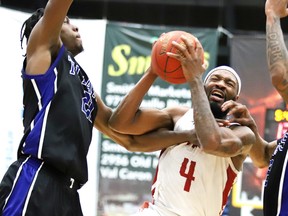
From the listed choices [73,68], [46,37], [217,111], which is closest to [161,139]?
[217,111]

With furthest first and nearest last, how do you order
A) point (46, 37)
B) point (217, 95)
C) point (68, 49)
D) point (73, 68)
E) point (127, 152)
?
point (127, 152) → point (217, 95) → point (68, 49) → point (73, 68) → point (46, 37)

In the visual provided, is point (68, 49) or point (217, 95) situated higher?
point (68, 49)

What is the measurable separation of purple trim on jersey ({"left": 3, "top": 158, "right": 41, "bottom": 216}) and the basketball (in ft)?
3.73

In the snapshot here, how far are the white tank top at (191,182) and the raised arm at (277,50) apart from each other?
1016 mm

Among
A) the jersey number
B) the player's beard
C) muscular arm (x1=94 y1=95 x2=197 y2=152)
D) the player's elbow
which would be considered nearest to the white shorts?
the jersey number

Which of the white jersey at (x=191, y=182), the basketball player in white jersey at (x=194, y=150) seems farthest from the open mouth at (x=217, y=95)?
the white jersey at (x=191, y=182)

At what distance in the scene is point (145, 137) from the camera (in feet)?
17.8

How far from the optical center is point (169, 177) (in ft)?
17.2

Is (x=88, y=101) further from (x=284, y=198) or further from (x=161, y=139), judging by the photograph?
(x=284, y=198)

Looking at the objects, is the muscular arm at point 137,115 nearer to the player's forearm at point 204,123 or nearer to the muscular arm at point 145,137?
the muscular arm at point 145,137

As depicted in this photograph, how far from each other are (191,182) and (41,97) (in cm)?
127

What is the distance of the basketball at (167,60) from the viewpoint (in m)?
5.02

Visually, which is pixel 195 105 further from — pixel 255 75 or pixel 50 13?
pixel 255 75

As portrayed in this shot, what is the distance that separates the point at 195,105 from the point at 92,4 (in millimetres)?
8621
